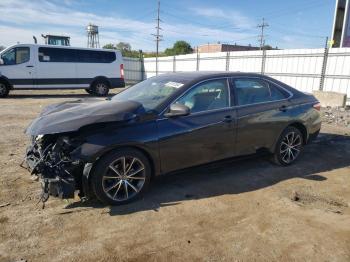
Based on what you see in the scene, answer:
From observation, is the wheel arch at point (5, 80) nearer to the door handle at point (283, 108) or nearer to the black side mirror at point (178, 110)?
the black side mirror at point (178, 110)

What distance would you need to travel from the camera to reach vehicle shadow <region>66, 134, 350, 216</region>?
4027 millimetres

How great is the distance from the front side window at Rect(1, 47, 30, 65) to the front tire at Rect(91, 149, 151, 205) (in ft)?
41.3

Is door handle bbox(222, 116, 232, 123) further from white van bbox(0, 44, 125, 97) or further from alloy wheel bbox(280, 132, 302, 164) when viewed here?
white van bbox(0, 44, 125, 97)

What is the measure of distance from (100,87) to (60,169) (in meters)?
13.4

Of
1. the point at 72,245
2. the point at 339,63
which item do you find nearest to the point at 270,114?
the point at 72,245

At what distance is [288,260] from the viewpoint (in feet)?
9.64

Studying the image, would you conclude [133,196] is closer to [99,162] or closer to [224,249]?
→ [99,162]

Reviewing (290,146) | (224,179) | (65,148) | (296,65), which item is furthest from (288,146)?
(296,65)

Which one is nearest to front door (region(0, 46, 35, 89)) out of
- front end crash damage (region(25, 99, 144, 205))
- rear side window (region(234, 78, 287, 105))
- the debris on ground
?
front end crash damage (region(25, 99, 144, 205))

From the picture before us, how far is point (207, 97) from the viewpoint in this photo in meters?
4.55

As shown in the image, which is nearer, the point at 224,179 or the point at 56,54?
the point at 224,179

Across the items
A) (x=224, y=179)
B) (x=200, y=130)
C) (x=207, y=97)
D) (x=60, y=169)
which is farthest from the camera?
(x=224, y=179)

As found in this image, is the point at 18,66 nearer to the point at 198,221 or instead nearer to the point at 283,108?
the point at 283,108

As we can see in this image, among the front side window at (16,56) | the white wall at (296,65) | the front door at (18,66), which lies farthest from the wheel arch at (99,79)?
the white wall at (296,65)
